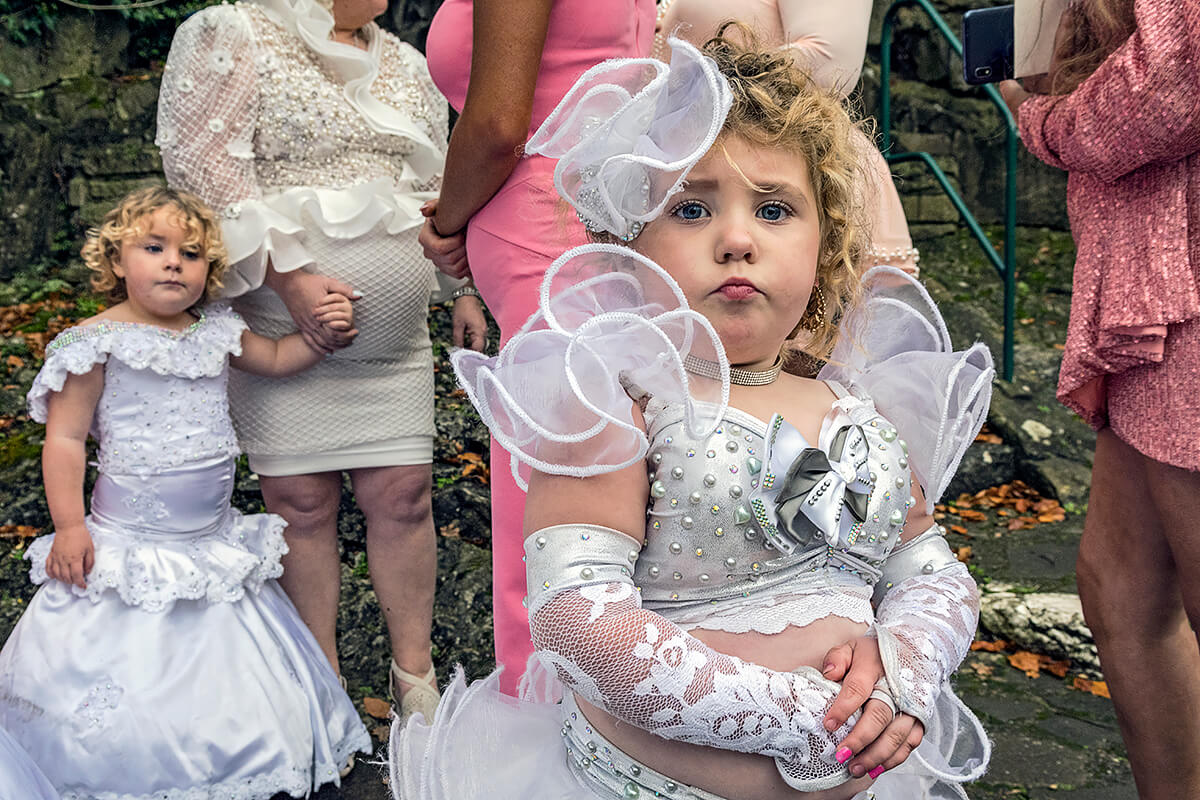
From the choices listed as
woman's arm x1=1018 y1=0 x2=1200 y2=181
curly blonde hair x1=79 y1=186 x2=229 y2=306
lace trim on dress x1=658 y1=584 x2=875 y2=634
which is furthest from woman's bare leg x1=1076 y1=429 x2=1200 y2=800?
curly blonde hair x1=79 y1=186 x2=229 y2=306

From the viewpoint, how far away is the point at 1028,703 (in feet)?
10.8

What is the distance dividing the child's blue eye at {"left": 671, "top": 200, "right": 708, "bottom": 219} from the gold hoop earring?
1.02 ft

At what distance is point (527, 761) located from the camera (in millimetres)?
1561

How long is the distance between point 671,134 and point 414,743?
→ 3.20ft

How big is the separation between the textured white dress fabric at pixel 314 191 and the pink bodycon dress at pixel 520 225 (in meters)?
0.75

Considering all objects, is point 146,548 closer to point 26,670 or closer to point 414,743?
point 26,670

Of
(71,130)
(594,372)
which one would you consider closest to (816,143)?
(594,372)

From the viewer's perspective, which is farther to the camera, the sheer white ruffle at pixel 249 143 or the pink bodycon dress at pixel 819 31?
the sheer white ruffle at pixel 249 143

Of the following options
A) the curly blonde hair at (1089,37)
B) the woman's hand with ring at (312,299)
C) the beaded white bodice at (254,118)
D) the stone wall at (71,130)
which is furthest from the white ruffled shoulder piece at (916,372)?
the stone wall at (71,130)

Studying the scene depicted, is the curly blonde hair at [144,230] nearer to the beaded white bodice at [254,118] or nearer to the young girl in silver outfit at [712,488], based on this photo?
the beaded white bodice at [254,118]

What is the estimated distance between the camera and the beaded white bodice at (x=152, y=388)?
8.71ft

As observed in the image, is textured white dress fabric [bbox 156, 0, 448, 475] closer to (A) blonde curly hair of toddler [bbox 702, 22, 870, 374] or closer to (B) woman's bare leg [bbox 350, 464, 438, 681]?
(B) woman's bare leg [bbox 350, 464, 438, 681]

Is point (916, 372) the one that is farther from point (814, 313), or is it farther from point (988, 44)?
point (988, 44)

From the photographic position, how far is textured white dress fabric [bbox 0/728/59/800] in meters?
1.82
